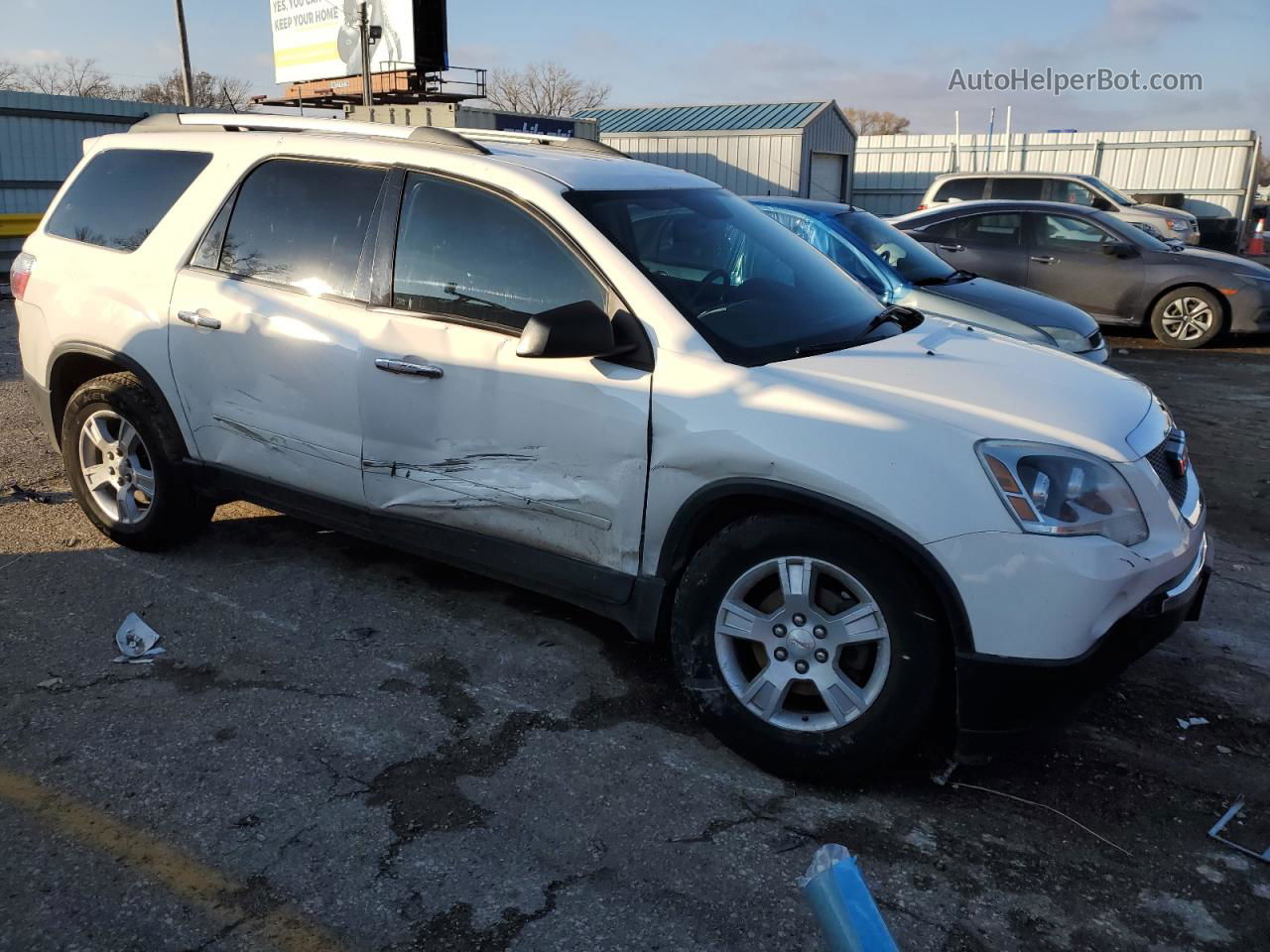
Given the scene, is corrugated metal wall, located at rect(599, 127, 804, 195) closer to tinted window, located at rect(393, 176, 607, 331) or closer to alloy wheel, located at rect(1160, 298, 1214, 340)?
alloy wheel, located at rect(1160, 298, 1214, 340)

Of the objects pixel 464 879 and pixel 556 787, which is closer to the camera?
pixel 464 879

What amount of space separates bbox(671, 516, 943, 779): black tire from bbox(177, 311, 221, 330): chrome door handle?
227 centimetres

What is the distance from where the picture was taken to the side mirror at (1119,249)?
11.3m

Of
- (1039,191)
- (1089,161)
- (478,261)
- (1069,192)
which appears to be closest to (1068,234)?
(1039,191)

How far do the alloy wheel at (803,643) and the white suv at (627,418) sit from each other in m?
0.01

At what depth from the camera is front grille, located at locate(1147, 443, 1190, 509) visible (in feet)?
10.3

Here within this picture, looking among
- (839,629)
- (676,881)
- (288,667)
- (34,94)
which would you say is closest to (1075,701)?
(839,629)

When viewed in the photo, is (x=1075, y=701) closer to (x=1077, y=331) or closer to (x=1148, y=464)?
(x=1148, y=464)

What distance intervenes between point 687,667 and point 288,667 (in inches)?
59.7

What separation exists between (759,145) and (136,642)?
26423 mm

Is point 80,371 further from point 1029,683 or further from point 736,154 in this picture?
point 736,154

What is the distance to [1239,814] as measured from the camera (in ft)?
9.85

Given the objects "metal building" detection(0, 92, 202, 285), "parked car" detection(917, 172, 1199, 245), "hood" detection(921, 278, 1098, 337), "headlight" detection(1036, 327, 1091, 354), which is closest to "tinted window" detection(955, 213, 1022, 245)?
"hood" detection(921, 278, 1098, 337)

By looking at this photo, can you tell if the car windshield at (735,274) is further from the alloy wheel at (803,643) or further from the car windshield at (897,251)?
the car windshield at (897,251)
